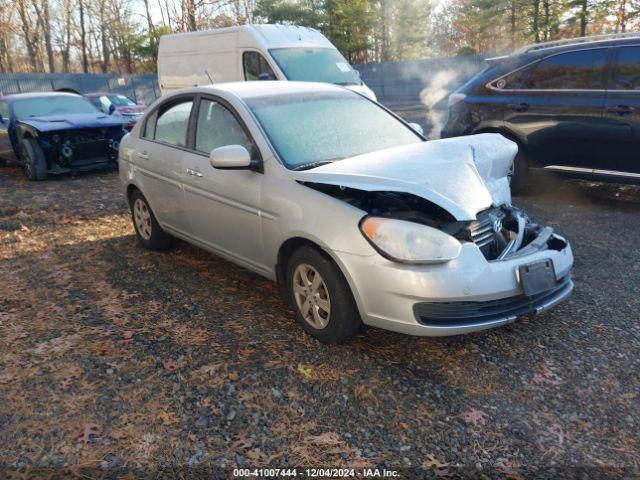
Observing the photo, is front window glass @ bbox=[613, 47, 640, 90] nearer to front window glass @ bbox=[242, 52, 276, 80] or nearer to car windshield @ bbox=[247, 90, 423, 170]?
car windshield @ bbox=[247, 90, 423, 170]

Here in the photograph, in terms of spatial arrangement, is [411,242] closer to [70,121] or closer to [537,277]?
[537,277]

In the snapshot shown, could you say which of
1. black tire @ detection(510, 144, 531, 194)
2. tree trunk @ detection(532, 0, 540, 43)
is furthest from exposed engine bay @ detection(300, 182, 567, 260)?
tree trunk @ detection(532, 0, 540, 43)

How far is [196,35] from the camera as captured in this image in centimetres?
1111

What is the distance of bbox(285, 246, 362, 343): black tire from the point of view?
3.10 metres

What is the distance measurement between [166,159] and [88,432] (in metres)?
2.58

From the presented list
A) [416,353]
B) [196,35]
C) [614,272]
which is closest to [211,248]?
[416,353]

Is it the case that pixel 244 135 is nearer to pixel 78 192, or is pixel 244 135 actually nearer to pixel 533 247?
pixel 533 247

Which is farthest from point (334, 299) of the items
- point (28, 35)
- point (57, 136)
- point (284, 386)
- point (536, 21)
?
point (28, 35)

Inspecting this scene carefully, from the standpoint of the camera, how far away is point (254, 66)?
10.0m

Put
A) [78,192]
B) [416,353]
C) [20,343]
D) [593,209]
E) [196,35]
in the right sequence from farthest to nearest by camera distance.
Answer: [196,35] → [78,192] → [593,209] → [20,343] → [416,353]

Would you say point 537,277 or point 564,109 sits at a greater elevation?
point 564,109

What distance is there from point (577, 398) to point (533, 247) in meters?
0.96

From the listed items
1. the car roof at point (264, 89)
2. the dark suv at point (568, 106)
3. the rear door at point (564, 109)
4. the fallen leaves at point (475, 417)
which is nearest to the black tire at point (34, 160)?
the car roof at point (264, 89)

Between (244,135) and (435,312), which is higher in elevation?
(244,135)
